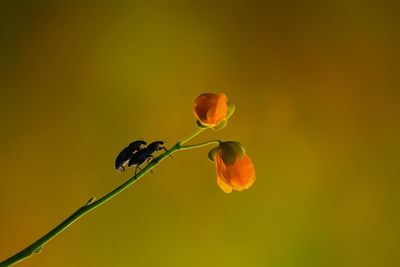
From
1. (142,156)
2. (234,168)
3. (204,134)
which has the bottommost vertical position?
(234,168)

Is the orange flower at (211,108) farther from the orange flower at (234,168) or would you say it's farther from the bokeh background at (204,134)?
the bokeh background at (204,134)

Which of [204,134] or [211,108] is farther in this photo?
[204,134]

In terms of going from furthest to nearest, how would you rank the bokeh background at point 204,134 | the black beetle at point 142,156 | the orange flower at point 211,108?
1. the bokeh background at point 204,134
2. the black beetle at point 142,156
3. the orange flower at point 211,108

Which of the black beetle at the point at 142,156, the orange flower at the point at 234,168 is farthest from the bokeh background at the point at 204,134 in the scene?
the orange flower at the point at 234,168

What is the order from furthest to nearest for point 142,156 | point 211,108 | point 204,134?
point 204,134 → point 142,156 → point 211,108

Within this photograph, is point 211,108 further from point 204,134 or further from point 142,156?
point 204,134

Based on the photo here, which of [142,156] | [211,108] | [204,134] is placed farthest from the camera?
[204,134]

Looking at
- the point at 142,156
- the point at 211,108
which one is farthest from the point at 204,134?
the point at 211,108
